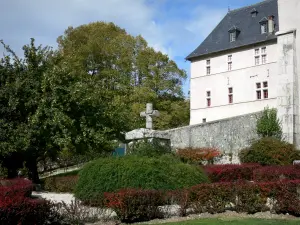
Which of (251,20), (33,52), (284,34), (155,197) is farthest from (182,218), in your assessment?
(251,20)

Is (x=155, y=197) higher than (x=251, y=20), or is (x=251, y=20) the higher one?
(x=251, y=20)

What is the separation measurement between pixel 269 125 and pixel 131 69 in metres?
13.6

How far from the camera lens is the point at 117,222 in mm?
9188

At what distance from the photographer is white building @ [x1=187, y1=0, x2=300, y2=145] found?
106 ft

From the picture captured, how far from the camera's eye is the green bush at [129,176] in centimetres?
1118

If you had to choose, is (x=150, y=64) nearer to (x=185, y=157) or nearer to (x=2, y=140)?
(x=185, y=157)

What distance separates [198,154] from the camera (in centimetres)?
2542

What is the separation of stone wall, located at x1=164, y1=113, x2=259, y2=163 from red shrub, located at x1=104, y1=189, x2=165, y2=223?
55.4 ft

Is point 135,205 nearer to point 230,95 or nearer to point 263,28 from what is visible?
point 230,95

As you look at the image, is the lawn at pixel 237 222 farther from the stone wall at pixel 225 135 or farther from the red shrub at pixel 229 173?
the stone wall at pixel 225 135

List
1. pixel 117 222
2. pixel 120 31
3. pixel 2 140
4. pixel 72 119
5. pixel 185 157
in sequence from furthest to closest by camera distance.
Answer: pixel 120 31
pixel 185 157
pixel 72 119
pixel 2 140
pixel 117 222

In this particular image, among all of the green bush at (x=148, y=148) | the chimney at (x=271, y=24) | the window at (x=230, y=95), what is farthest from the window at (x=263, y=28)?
the green bush at (x=148, y=148)

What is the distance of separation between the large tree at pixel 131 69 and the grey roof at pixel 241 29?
3.60 meters

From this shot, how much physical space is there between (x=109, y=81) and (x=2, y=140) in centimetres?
1813
